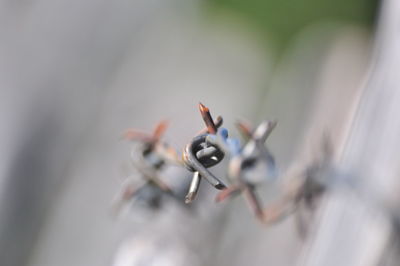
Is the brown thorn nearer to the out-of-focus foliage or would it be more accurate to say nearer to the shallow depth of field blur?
the shallow depth of field blur

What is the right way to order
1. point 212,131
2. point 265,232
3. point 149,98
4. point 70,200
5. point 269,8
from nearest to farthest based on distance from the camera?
1. point 212,131
2. point 265,232
3. point 70,200
4. point 149,98
5. point 269,8

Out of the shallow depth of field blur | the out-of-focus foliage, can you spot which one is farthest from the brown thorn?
the out-of-focus foliage

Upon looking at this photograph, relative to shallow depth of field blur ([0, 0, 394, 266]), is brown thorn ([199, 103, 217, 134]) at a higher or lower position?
higher

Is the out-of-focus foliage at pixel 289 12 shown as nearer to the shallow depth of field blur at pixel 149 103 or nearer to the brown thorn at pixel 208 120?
the shallow depth of field blur at pixel 149 103

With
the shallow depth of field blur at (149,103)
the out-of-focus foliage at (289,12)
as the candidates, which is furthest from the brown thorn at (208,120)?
the out-of-focus foliage at (289,12)

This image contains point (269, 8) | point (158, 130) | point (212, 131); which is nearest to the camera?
point (212, 131)

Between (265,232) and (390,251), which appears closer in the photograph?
(390,251)

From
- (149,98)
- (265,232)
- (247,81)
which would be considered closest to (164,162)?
(265,232)

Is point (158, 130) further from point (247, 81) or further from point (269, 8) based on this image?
point (269, 8)

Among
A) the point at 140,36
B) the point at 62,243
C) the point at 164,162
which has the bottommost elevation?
the point at 62,243
